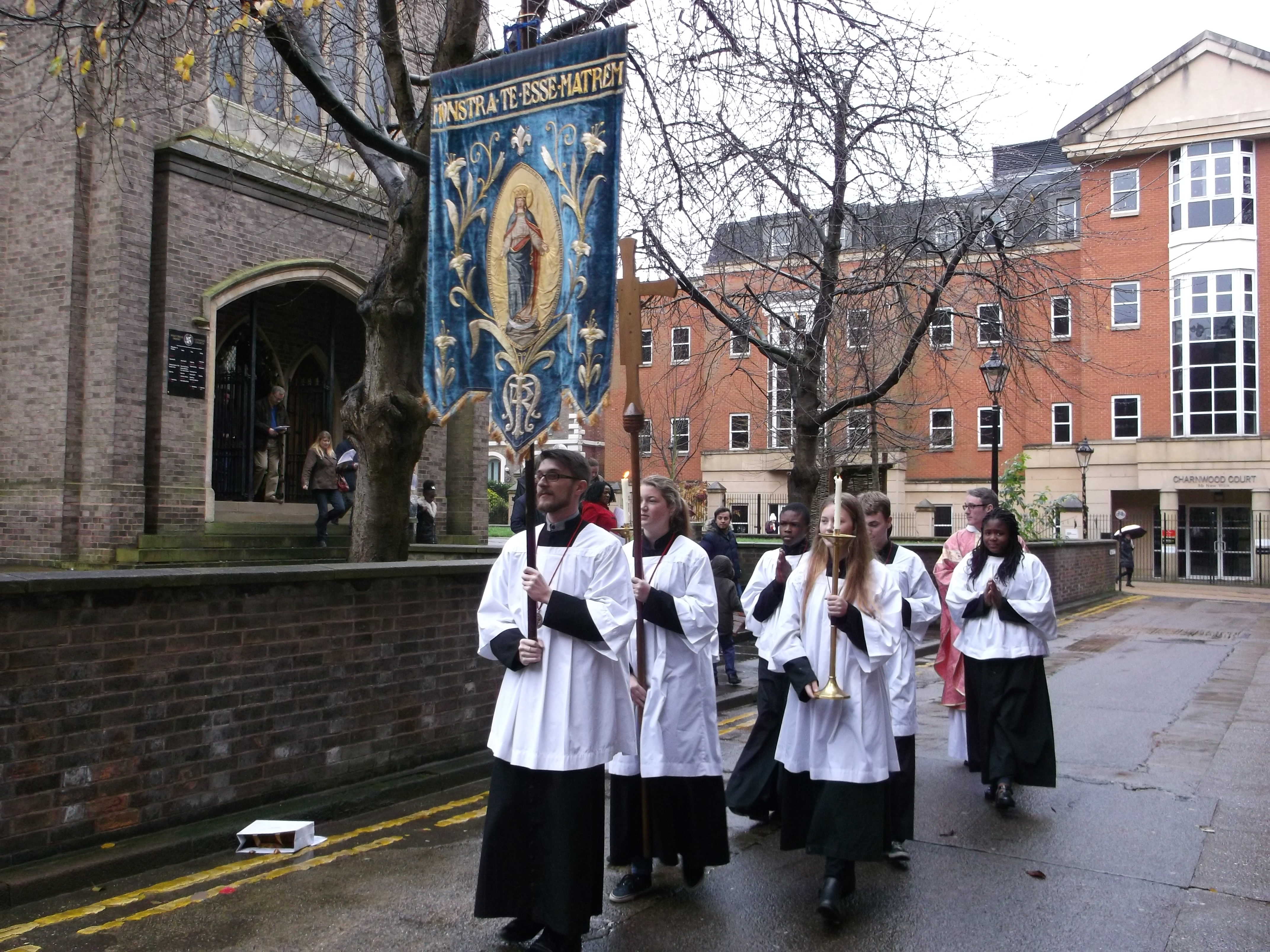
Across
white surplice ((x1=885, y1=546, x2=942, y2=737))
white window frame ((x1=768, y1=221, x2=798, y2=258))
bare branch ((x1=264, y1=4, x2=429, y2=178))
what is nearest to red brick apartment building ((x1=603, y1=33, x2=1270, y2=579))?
white window frame ((x1=768, y1=221, x2=798, y2=258))

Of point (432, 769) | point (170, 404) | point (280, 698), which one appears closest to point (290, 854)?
point (280, 698)

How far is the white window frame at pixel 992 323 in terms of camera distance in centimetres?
1389

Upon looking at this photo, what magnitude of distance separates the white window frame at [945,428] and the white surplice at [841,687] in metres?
38.2

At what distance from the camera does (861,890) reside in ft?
17.9

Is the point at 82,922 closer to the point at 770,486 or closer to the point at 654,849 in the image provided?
the point at 654,849

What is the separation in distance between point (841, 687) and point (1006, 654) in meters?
2.45

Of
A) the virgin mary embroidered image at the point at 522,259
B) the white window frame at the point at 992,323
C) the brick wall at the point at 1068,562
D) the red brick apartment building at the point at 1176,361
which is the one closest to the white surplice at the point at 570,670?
the virgin mary embroidered image at the point at 522,259

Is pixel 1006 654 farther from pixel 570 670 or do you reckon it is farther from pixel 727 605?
pixel 727 605

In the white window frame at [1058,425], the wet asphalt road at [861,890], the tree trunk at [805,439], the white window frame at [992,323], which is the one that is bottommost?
the wet asphalt road at [861,890]

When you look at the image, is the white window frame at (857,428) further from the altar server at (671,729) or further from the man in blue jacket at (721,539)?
the altar server at (671,729)

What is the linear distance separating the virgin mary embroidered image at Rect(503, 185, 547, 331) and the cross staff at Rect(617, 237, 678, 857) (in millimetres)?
529

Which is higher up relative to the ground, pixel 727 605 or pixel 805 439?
pixel 805 439

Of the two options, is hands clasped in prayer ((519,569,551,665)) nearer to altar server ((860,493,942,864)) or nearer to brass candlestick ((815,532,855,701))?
brass candlestick ((815,532,855,701))

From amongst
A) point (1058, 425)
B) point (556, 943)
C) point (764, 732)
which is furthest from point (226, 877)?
point (1058, 425)
